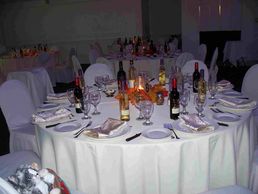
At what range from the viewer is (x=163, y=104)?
2.51m

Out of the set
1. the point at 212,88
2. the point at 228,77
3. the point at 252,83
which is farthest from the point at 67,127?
the point at 228,77

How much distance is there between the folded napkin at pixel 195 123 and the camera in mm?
1889

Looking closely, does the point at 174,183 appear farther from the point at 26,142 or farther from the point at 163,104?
the point at 26,142

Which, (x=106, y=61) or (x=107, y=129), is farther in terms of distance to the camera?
(x=106, y=61)

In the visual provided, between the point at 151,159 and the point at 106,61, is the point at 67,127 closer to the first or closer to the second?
the point at 151,159

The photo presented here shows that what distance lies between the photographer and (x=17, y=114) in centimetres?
302

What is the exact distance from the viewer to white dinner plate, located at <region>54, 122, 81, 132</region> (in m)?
2.08

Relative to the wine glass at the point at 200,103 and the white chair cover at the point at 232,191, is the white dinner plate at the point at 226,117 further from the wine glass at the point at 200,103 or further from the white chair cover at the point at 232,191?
the white chair cover at the point at 232,191

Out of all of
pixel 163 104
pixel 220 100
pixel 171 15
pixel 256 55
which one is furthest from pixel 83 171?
pixel 171 15

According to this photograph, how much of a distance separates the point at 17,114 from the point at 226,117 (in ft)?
6.70

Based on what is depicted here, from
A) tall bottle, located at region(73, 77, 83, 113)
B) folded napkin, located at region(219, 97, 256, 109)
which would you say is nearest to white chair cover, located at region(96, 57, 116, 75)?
tall bottle, located at region(73, 77, 83, 113)

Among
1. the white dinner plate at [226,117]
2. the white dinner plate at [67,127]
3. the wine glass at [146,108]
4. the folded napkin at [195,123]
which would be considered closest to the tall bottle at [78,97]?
the white dinner plate at [67,127]

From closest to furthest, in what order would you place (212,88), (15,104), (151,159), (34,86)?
(151,159) < (212,88) < (15,104) < (34,86)

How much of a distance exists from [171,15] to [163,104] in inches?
342
